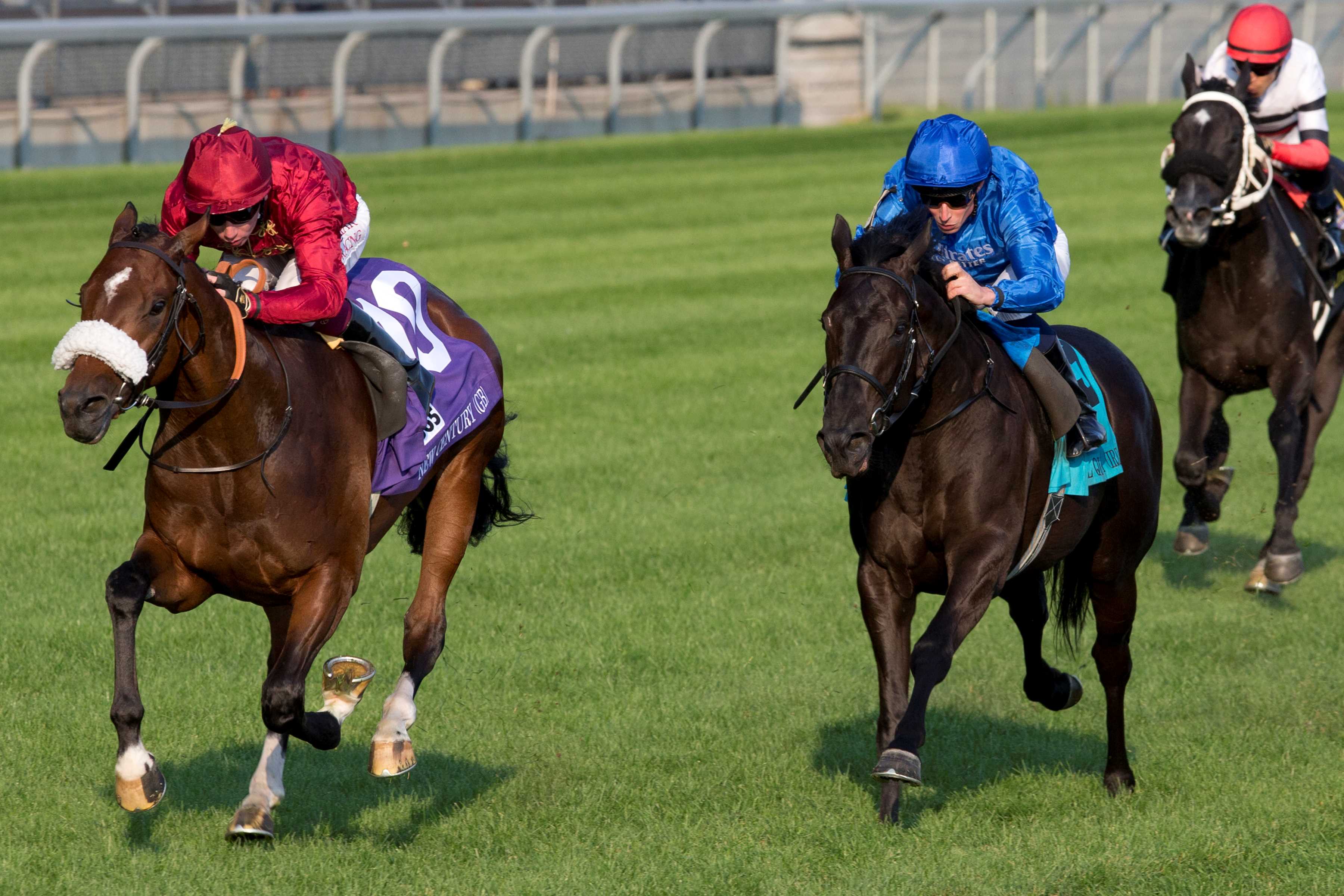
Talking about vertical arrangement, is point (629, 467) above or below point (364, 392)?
below

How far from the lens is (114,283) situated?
4.39m

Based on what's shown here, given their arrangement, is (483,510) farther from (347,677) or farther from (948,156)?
(948,156)

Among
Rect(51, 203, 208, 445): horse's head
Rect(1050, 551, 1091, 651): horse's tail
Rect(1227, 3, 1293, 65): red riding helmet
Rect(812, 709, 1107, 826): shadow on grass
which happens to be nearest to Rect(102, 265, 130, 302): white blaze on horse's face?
Rect(51, 203, 208, 445): horse's head

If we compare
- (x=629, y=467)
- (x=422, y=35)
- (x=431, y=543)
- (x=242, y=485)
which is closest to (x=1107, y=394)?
(x=431, y=543)

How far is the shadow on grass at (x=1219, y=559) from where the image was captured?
884 centimetres

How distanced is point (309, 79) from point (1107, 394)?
54.0ft

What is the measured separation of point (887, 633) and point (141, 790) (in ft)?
7.14

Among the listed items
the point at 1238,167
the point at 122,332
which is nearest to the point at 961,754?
the point at 1238,167

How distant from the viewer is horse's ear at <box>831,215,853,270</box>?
15.9 feet

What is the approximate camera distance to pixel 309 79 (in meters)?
20.9

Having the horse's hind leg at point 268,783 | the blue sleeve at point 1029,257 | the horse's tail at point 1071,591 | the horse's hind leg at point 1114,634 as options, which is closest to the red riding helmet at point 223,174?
the horse's hind leg at point 268,783

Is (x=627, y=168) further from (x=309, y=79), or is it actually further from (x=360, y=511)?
(x=360, y=511)

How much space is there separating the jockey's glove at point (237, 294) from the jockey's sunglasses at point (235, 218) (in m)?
0.18

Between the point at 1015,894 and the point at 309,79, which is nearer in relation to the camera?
the point at 1015,894
